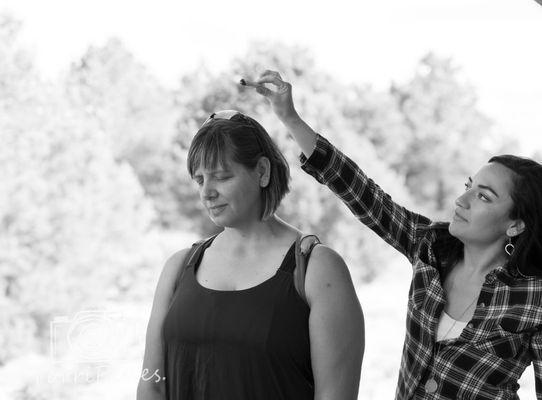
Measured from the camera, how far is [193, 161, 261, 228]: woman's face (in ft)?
4.66

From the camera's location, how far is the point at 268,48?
5008 millimetres

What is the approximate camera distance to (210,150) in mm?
1416

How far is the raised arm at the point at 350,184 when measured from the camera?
1669mm

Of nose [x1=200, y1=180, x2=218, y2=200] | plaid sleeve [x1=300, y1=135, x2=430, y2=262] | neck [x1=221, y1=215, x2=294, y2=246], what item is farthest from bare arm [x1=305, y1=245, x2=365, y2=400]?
plaid sleeve [x1=300, y1=135, x2=430, y2=262]

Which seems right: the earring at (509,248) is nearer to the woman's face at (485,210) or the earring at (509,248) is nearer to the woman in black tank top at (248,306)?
the woman's face at (485,210)

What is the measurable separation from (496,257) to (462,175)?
4226 millimetres

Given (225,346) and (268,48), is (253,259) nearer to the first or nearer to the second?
(225,346)

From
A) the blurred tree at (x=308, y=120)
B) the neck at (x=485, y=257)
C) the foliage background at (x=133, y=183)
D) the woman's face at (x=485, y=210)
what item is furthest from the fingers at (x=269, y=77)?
the blurred tree at (x=308, y=120)

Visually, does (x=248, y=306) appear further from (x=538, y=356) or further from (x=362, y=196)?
(x=538, y=356)

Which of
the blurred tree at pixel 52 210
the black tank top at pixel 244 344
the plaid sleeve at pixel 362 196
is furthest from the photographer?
the blurred tree at pixel 52 210

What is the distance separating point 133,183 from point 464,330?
11.4 ft

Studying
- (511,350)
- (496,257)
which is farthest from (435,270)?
(511,350)

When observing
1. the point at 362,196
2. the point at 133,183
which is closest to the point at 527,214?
the point at 362,196

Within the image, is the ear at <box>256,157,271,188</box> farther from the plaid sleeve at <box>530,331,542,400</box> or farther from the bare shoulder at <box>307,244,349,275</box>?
the plaid sleeve at <box>530,331,542,400</box>
